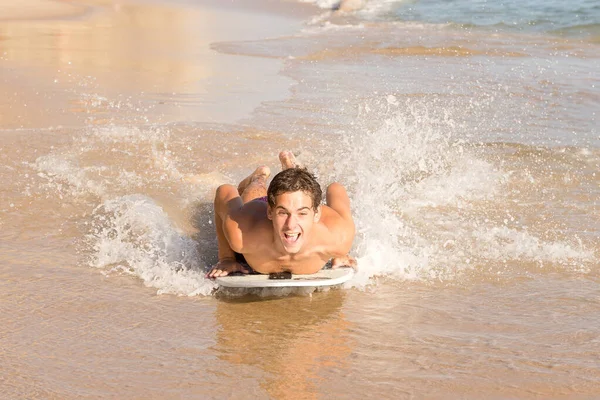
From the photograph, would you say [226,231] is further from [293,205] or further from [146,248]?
[146,248]

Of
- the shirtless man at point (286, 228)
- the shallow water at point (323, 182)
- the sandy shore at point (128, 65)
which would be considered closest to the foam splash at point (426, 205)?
the shallow water at point (323, 182)

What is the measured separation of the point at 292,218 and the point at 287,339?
709mm

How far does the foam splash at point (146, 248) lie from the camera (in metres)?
5.22

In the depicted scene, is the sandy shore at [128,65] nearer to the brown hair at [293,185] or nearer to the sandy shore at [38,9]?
the sandy shore at [38,9]

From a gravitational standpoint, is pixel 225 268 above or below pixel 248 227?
below

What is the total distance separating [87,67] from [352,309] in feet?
29.9

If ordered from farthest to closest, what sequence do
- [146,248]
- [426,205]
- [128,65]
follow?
[128,65]
[426,205]
[146,248]

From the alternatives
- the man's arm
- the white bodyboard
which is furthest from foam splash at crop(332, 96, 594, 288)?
the man's arm

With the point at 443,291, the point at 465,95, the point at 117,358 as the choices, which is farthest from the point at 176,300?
the point at 465,95

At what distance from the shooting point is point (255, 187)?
6062 mm

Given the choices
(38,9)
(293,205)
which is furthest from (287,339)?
(38,9)

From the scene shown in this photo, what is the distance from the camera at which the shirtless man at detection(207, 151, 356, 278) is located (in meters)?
4.70

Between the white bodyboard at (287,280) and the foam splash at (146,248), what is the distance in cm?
23

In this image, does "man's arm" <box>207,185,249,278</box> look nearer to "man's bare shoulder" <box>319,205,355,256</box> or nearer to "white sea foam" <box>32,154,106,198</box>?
"man's bare shoulder" <box>319,205,355,256</box>
